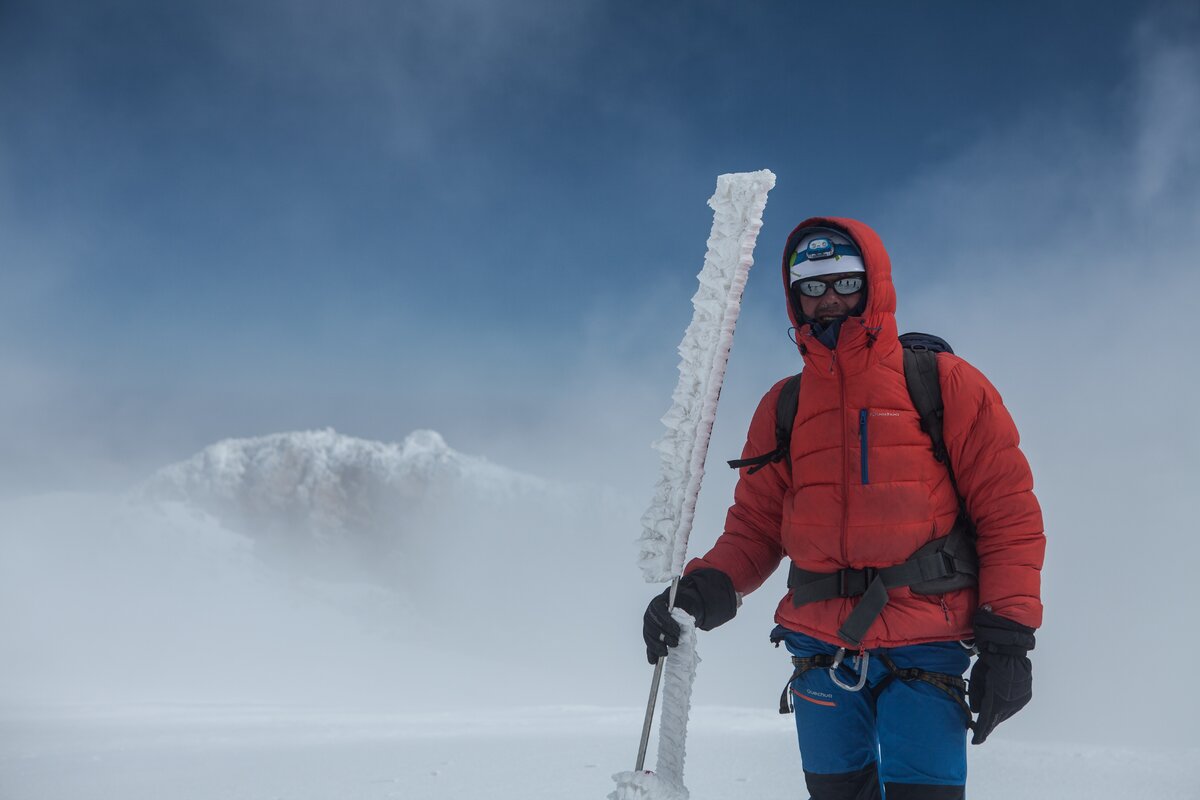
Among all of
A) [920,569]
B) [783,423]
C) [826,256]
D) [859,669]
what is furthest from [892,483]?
[826,256]

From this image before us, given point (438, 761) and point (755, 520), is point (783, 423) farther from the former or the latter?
point (438, 761)

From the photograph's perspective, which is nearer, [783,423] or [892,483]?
[892,483]

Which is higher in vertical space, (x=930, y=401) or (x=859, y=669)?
(x=930, y=401)

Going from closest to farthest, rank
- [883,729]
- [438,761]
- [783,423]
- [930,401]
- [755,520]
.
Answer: [883,729] → [930,401] → [783,423] → [755,520] → [438,761]

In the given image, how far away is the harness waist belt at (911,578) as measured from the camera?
8.56ft

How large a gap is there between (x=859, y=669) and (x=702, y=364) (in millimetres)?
1143

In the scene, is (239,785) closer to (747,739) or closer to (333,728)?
(333,728)

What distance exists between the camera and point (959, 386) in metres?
2.69

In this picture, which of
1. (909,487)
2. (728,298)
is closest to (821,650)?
(909,487)

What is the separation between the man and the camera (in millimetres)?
2555

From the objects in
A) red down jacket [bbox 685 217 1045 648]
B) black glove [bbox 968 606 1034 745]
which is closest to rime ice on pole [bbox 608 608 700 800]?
red down jacket [bbox 685 217 1045 648]

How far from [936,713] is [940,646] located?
0.21 meters

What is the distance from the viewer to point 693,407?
297cm

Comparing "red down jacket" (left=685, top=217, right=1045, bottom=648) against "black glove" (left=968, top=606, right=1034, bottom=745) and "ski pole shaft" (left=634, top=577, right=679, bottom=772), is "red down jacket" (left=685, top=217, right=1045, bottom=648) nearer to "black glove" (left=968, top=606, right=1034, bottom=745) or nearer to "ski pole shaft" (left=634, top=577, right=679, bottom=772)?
"black glove" (left=968, top=606, right=1034, bottom=745)
